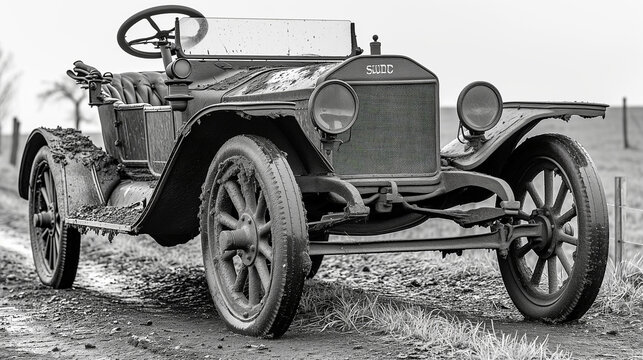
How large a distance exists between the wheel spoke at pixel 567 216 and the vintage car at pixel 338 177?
11mm

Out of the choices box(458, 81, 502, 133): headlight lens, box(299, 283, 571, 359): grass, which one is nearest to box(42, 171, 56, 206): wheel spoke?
box(299, 283, 571, 359): grass

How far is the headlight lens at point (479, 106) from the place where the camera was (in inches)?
216

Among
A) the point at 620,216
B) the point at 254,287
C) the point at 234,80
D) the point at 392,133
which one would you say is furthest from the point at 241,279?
the point at 620,216

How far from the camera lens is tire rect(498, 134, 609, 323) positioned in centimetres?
533

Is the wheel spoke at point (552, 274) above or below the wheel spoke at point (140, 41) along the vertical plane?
below

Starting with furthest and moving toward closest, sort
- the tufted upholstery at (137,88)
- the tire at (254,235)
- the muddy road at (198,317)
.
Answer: the tufted upholstery at (137,88), the muddy road at (198,317), the tire at (254,235)

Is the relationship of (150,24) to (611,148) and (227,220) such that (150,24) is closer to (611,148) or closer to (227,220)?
(227,220)

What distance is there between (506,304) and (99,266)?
4.14m

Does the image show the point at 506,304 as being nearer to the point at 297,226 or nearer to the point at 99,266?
the point at 297,226

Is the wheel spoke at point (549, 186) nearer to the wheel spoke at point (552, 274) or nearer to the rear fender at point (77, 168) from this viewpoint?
the wheel spoke at point (552, 274)

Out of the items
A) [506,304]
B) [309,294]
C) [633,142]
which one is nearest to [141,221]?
[309,294]

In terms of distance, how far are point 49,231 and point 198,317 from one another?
7.19 ft

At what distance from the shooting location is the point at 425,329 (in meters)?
4.91

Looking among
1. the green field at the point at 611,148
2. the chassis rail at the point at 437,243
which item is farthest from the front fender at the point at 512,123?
the green field at the point at 611,148
